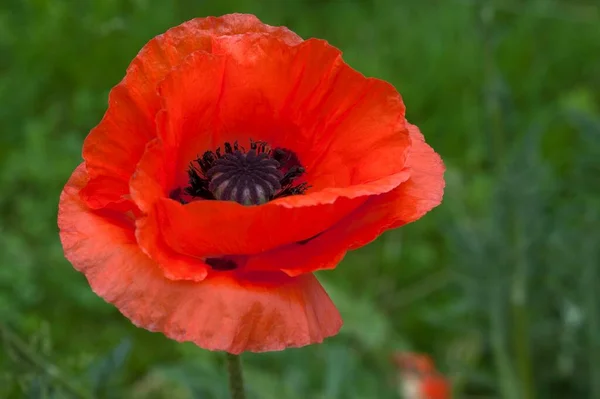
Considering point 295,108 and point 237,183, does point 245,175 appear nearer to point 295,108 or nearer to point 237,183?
point 237,183

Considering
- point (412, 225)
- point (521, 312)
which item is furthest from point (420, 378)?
point (412, 225)

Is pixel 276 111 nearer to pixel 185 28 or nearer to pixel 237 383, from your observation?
pixel 185 28

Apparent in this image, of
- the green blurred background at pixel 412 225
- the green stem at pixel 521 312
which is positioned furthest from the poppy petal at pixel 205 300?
the green stem at pixel 521 312

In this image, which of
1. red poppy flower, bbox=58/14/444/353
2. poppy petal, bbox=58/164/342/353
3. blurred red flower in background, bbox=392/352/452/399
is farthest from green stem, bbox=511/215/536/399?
poppy petal, bbox=58/164/342/353

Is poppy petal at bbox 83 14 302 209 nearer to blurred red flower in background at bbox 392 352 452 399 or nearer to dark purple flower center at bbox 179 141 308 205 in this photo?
dark purple flower center at bbox 179 141 308 205

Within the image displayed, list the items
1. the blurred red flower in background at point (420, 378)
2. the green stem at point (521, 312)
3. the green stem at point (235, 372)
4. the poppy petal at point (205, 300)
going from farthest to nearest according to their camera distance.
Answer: the blurred red flower in background at point (420, 378)
the green stem at point (521, 312)
the green stem at point (235, 372)
the poppy petal at point (205, 300)

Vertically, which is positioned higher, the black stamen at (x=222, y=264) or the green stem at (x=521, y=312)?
the green stem at (x=521, y=312)

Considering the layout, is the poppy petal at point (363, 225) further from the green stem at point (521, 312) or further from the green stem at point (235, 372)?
the green stem at point (521, 312)

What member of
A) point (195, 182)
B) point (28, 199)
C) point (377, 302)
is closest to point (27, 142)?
point (28, 199)
